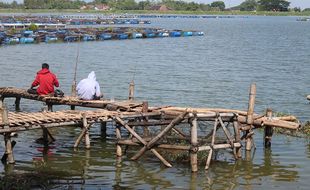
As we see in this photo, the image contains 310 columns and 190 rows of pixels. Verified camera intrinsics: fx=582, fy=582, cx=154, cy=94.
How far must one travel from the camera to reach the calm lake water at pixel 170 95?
1509 centimetres

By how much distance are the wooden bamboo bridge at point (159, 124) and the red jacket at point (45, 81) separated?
55.4 inches

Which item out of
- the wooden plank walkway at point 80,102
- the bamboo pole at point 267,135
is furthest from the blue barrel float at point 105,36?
the bamboo pole at point 267,135

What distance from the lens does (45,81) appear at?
66.1 ft

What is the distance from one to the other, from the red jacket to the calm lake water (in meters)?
1.50

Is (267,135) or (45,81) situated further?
(45,81)

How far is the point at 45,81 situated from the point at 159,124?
6.08 m

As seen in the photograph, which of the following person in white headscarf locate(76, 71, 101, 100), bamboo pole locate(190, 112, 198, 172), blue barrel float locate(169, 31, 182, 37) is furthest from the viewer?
blue barrel float locate(169, 31, 182, 37)

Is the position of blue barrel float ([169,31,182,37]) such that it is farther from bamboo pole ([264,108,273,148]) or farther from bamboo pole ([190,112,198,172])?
bamboo pole ([190,112,198,172])

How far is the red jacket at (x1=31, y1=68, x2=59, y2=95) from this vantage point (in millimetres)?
20108

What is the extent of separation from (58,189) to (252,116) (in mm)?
6619

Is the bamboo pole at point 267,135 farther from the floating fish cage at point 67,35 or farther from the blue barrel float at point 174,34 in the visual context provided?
the blue barrel float at point 174,34

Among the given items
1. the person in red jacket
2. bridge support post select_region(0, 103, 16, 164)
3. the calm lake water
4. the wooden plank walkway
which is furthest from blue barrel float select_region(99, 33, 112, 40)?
bridge support post select_region(0, 103, 16, 164)

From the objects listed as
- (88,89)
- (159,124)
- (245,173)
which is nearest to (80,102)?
(88,89)

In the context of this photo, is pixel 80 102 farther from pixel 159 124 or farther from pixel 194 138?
pixel 194 138
